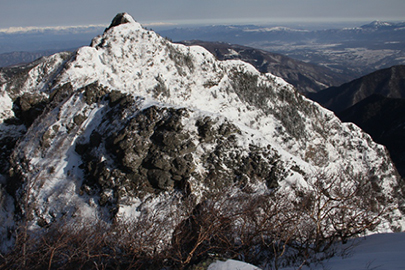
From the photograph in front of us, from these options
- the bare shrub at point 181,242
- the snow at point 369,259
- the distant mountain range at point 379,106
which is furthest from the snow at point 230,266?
the distant mountain range at point 379,106

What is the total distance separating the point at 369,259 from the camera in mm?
6918

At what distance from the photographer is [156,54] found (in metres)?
22.7

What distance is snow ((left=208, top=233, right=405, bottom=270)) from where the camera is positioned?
628cm

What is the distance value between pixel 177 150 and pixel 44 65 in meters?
16.7

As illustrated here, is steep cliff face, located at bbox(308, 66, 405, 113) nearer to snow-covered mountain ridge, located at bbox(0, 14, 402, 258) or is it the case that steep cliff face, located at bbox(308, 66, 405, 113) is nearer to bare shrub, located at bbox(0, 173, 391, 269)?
snow-covered mountain ridge, located at bbox(0, 14, 402, 258)

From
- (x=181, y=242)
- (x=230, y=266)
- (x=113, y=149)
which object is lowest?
(x=181, y=242)

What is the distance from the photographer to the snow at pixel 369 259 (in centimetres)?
628

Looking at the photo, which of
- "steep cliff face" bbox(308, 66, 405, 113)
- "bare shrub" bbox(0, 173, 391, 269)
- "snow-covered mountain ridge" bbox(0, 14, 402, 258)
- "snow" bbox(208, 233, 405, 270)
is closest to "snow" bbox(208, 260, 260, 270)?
"snow" bbox(208, 233, 405, 270)

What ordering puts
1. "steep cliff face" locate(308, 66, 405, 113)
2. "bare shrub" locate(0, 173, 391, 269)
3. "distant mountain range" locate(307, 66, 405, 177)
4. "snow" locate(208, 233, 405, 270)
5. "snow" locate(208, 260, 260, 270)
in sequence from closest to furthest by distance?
"snow" locate(208, 233, 405, 270), "snow" locate(208, 260, 260, 270), "bare shrub" locate(0, 173, 391, 269), "distant mountain range" locate(307, 66, 405, 177), "steep cliff face" locate(308, 66, 405, 113)

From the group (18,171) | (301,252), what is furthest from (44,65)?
(301,252)

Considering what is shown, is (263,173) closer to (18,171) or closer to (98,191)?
(98,191)

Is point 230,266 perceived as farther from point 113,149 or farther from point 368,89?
point 368,89

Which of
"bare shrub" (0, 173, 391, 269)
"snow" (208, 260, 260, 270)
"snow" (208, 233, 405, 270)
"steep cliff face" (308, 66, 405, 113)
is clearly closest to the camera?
"snow" (208, 233, 405, 270)

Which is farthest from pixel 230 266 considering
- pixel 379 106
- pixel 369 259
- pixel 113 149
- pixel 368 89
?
pixel 368 89
